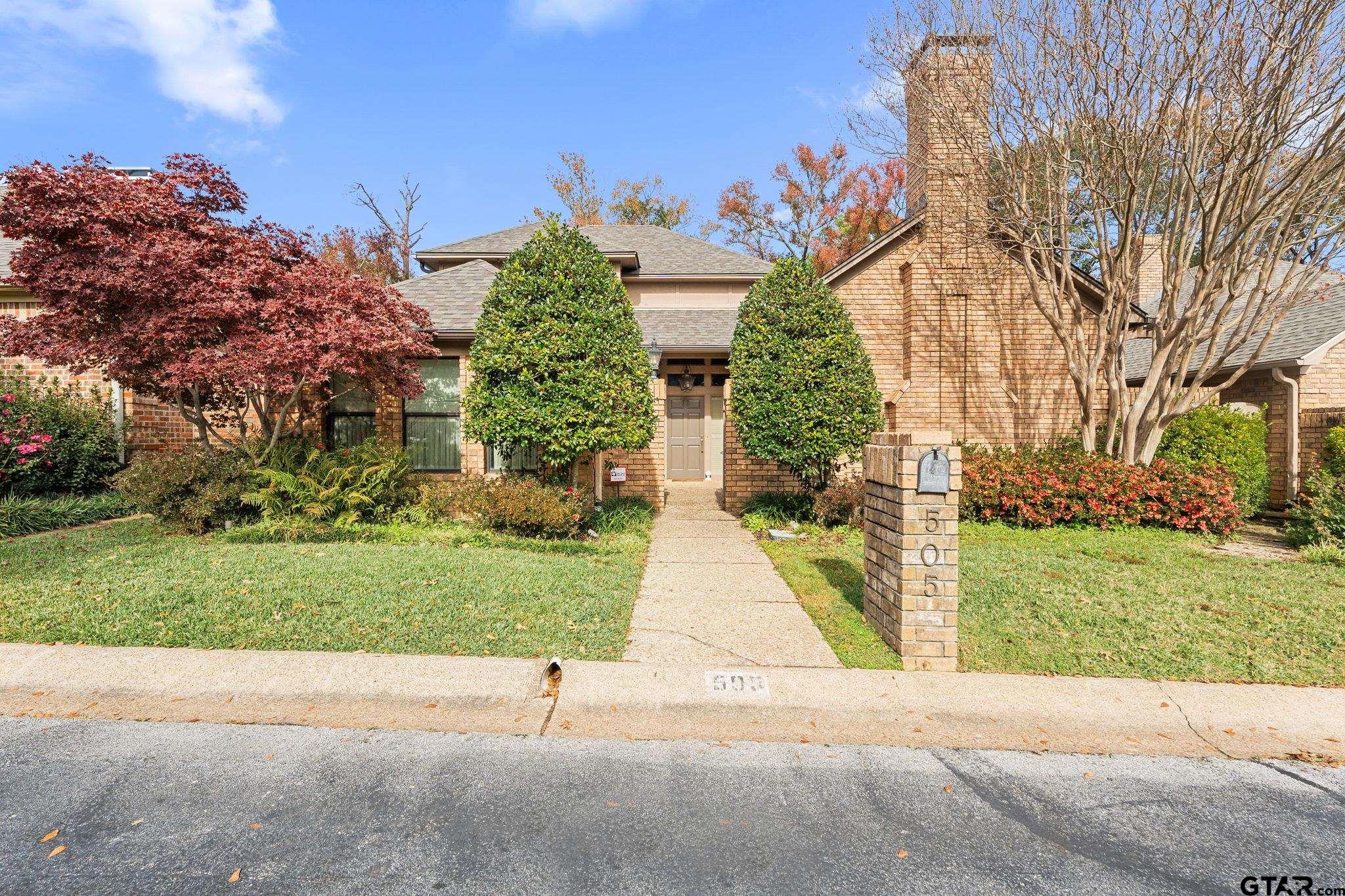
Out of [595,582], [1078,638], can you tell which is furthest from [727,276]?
[1078,638]

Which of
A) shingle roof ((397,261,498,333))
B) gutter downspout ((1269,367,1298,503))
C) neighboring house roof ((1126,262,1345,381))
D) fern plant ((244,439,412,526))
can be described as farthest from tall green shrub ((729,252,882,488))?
gutter downspout ((1269,367,1298,503))

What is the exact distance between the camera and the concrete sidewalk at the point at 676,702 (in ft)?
11.9

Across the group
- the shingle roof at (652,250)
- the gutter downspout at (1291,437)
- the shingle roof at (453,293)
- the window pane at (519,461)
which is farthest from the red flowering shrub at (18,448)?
the gutter downspout at (1291,437)

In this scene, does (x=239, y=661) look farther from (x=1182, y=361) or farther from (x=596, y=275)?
(x=1182, y=361)

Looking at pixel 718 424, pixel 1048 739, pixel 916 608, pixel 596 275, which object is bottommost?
pixel 1048 739

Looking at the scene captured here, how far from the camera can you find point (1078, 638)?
475 centimetres

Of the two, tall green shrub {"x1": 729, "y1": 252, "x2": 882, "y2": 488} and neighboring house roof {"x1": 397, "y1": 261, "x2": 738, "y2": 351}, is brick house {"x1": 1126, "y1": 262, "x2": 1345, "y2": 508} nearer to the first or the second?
tall green shrub {"x1": 729, "y1": 252, "x2": 882, "y2": 488}

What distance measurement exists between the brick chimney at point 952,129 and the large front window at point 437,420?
28.4ft

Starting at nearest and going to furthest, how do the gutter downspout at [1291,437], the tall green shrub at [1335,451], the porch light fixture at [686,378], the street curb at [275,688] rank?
1. the street curb at [275,688]
2. the tall green shrub at [1335,451]
3. the gutter downspout at [1291,437]
4. the porch light fixture at [686,378]

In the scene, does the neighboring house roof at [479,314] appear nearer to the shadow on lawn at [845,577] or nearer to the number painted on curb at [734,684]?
the shadow on lawn at [845,577]

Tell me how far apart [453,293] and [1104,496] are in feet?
35.8

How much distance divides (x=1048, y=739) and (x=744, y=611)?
8.04 ft

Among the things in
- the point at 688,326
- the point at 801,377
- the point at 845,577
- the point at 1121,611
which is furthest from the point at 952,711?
the point at 688,326

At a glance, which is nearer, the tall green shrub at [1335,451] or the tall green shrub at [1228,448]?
the tall green shrub at [1335,451]
